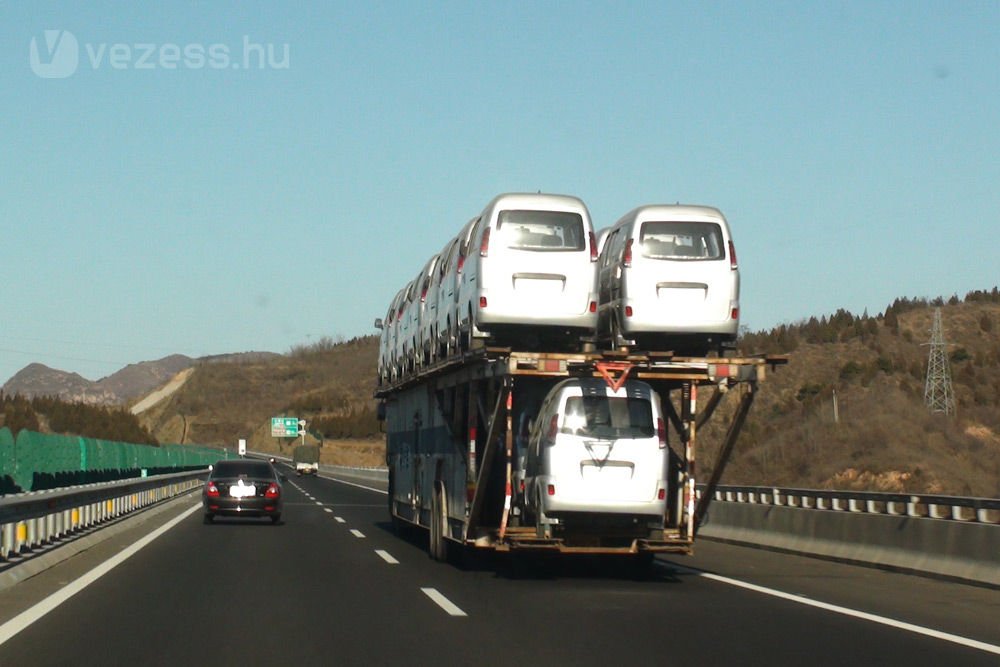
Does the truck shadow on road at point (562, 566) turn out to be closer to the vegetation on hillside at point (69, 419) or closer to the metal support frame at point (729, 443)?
the metal support frame at point (729, 443)

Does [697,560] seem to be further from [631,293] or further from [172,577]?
[172,577]

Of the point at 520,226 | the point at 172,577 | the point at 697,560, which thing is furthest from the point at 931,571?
the point at 172,577

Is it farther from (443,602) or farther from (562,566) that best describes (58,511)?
(443,602)

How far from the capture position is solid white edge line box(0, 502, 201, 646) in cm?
1120

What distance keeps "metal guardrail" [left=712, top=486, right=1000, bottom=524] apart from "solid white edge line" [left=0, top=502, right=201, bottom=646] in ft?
35.9

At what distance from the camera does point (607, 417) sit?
15.3 meters

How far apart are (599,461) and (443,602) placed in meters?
2.70

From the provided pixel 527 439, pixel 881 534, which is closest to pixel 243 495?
pixel 527 439

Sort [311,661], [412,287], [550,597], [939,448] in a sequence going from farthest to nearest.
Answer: [939,448] < [412,287] < [550,597] < [311,661]

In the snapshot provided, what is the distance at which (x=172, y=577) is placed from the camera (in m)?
16.1

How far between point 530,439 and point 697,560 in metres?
5.26

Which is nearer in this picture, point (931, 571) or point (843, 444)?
point (931, 571)

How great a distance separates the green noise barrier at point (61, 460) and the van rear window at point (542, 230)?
16970 mm

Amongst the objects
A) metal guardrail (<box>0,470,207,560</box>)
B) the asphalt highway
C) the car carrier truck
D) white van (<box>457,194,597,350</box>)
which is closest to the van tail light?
white van (<box>457,194,597,350</box>)
